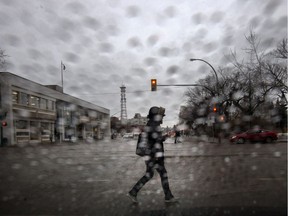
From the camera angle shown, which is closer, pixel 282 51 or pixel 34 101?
pixel 282 51

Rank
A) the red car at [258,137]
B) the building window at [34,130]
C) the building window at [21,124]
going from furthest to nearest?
the building window at [34,130], the building window at [21,124], the red car at [258,137]

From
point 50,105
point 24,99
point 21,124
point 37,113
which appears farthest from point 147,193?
point 50,105

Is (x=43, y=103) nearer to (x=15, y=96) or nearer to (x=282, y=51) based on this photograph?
(x=15, y=96)

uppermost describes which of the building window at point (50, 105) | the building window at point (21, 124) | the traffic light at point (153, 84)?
the building window at point (50, 105)

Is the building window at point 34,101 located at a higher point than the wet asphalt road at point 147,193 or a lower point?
higher

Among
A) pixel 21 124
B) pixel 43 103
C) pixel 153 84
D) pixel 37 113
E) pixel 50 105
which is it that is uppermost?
pixel 43 103

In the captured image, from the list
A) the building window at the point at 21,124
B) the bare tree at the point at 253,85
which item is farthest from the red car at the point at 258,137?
the building window at the point at 21,124

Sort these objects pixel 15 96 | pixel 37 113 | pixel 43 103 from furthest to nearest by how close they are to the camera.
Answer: pixel 43 103 → pixel 37 113 → pixel 15 96

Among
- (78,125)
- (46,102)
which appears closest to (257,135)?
(46,102)

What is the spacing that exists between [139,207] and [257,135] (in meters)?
24.3

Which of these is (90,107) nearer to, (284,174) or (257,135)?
(257,135)

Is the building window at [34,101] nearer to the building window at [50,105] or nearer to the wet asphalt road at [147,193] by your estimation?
the building window at [50,105]

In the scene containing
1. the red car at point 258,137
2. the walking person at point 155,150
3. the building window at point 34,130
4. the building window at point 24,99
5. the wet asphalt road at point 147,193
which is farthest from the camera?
the building window at point 34,130

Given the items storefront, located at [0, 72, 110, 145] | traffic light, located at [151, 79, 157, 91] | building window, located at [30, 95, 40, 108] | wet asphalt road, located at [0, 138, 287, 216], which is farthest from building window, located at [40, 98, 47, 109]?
wet asphalt road, located at [0, 138, 287, 216]
